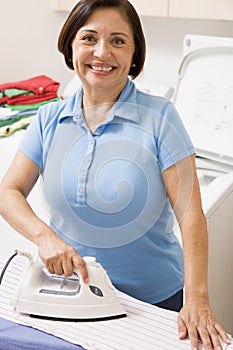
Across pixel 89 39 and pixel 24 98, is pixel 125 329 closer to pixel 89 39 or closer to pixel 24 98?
pixel 89 39

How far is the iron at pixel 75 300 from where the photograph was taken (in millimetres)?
1268

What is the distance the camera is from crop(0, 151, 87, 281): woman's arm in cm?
130

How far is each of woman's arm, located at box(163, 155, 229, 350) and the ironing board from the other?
234mm

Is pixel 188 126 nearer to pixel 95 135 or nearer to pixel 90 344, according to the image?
pixel 95 135

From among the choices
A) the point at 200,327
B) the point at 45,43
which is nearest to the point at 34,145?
the point at 200,327

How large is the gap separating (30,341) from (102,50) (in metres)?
0.64

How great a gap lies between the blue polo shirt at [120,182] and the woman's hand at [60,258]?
0.13 m

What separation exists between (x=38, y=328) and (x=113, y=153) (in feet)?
1.39

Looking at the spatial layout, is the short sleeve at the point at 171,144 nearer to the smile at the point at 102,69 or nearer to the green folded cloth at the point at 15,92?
the smile at the point at 102,69

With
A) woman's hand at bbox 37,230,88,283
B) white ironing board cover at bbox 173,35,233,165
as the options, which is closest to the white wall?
white ironing board cover at bbox 173,35,233,165

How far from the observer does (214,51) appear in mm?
2357

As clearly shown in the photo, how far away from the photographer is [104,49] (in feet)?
4.61

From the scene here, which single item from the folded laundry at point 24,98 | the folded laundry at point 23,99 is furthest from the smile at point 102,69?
the folded laundry at point 23,99

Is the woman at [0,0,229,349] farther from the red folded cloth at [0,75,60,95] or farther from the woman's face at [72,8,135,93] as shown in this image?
the red folded cloth at [0,75,60,95]
